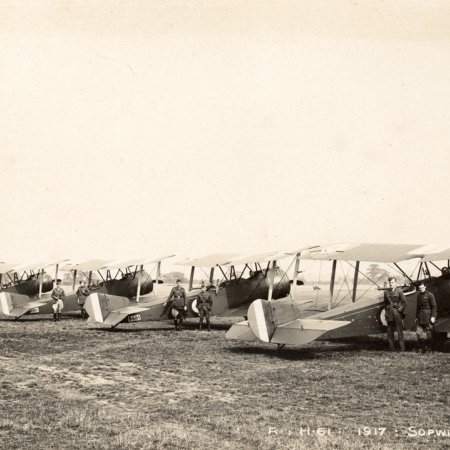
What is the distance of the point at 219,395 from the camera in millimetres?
7656

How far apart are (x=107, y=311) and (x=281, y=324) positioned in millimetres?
6172

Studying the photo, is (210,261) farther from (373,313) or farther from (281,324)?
(373,313)

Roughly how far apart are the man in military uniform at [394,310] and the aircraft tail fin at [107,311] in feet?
21.9

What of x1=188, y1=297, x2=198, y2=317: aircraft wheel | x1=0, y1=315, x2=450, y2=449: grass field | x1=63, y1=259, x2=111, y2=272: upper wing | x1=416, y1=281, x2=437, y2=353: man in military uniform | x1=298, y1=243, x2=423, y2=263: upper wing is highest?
x1=298, y1=243, x2=423, y2=263: upper wing

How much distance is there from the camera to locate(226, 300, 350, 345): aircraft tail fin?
34.2ft

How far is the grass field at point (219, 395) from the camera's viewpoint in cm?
568

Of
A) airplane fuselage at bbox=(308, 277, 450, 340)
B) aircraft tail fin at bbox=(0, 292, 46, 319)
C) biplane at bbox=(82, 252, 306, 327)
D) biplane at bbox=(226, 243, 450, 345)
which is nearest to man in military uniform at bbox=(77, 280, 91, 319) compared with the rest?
aircraft tail fin at bbox=(0, 292, 46, 319)

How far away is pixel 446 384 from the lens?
805 centimetres

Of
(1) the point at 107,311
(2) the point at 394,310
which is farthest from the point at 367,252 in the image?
(1) the point at 107,311

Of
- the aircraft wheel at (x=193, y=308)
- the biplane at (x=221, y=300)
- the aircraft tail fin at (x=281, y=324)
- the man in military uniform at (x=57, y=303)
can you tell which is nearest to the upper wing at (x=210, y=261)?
the biplane at (x=221, y=300)

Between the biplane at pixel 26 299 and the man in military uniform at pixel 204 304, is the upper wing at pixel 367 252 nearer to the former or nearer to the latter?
the man in military uniform at pixel 204 304

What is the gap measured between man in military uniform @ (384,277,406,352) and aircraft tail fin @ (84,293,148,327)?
6669 mm

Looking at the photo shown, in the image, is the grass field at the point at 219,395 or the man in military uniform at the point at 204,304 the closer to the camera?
the grass field at the point at 219,395

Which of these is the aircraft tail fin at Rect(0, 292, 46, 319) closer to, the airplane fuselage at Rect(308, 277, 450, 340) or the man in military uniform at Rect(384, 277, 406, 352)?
A: the airplane fuselage at Rect(308, 277, 450, 340)
